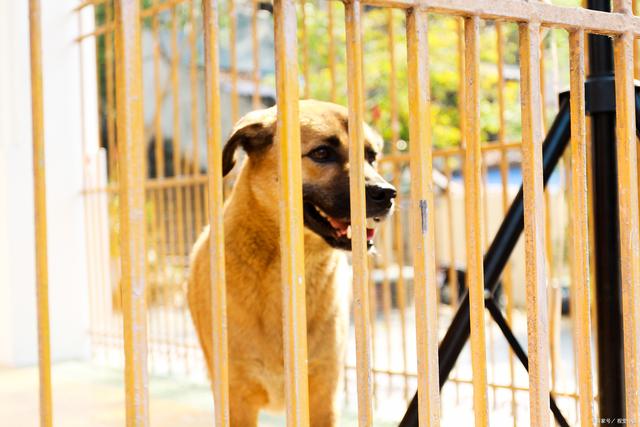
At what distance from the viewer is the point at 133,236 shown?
3.80ft

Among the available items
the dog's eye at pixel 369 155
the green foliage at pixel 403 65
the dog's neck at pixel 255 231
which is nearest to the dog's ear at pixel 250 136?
the dog's neck at pixel 255 231

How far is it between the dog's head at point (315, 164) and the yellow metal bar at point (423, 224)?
1.17m

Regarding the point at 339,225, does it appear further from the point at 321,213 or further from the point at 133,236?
the point at 133,236

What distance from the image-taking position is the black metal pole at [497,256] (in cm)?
189

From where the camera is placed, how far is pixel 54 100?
215 inches

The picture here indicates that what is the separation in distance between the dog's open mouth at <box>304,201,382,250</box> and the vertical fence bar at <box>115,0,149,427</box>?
147 centimetres

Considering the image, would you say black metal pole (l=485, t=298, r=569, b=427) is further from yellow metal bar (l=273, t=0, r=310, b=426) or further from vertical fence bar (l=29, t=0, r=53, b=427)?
vertical fence bar (l=29, t=0, r=53, b=427)

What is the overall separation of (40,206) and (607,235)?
1.47 metres

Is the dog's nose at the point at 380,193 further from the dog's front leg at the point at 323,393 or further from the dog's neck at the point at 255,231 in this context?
the dog's front leg at the point at 323,393

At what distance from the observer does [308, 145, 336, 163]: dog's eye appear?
2754 mm

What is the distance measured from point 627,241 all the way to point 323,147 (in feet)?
4.29

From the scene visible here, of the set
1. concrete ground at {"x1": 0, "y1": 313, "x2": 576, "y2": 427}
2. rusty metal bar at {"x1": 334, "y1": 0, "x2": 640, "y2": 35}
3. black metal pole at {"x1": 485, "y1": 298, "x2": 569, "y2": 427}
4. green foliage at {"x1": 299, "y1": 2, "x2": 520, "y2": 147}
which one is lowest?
concrete ground at {"x1": 0, "y1": 313, "x2": 576, "y2": 427}

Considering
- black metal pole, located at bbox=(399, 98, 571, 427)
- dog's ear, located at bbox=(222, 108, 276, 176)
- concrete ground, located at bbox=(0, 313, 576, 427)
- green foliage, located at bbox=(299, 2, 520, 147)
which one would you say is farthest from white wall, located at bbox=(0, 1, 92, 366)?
green foliage, located at bbox=(299, 2, 520, 147)

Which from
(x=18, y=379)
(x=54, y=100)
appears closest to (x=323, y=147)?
(x=18, y=379)
